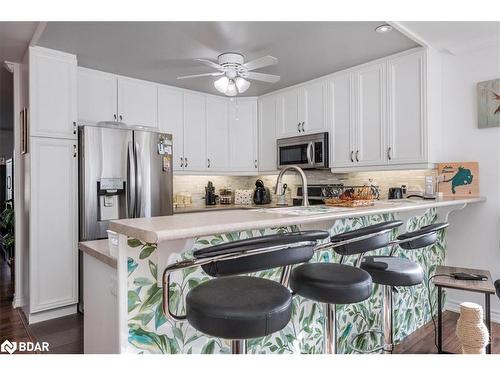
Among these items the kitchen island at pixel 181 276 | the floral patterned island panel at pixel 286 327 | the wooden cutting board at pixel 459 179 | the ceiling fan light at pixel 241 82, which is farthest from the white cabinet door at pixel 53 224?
the wooden cutting board at pixel 459 179

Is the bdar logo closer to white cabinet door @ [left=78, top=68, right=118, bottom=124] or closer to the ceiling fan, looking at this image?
white cabinet door @ [left=78, top=68, right=118, bottom=124]

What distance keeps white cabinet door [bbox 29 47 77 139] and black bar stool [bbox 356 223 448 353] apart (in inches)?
107

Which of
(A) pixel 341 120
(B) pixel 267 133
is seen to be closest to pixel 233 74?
(A) pixel 341 120

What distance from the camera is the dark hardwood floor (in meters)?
2.37

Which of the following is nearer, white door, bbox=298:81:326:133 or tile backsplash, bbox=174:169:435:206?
tile backsplash, bbox=174:169:435:206

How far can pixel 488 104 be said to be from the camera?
284cm

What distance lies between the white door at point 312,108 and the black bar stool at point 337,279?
94.9 inches

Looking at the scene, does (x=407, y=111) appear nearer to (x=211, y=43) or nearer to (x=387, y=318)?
(x=211, y=43)

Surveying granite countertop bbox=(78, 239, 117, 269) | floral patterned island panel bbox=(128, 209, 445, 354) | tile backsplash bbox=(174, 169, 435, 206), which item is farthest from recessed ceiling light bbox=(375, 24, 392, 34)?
granite countertop bbox=(78, 239, 117, 269)

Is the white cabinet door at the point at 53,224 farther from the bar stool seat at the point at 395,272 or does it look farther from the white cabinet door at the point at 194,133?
the bar stool seat at the point at 395,272

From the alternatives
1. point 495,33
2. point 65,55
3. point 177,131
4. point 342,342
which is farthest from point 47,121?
point 495,33

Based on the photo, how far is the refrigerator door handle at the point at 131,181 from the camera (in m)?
3.21
